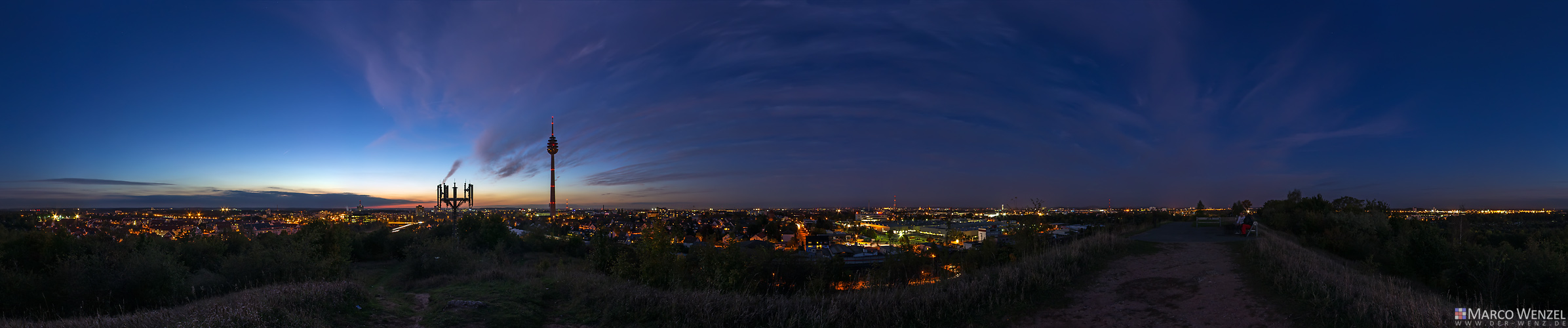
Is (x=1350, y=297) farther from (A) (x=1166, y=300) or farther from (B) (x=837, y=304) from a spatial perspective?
(B) (x=837, y=304)

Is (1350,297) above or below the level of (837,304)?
above

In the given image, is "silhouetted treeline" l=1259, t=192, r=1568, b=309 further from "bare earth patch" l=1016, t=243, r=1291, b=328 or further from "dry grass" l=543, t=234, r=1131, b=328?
"dry grass" l=543, t=234, r=1131, b=328

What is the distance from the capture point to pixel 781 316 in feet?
29.4

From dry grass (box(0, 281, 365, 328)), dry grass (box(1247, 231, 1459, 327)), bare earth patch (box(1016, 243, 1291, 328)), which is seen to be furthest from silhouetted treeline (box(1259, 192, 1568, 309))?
dry grass (box(0, 281, 365, 328))

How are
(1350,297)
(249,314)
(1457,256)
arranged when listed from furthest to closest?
(1457,256), (1350,297), (249,314)

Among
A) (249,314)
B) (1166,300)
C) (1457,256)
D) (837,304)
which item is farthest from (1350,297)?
(249,314)

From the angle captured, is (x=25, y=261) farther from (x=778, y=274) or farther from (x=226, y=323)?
(x=778, y=274)

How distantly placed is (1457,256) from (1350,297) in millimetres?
8185

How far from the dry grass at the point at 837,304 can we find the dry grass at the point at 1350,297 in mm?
3719

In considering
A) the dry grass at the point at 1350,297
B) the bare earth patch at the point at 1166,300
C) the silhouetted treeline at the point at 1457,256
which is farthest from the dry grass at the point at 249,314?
the silhouetted treeline at the point at 1457,256

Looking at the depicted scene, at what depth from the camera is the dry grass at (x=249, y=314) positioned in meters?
6.79

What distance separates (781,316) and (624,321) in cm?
299

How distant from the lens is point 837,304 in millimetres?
9289

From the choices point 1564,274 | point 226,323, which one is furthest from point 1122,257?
point 226,323
